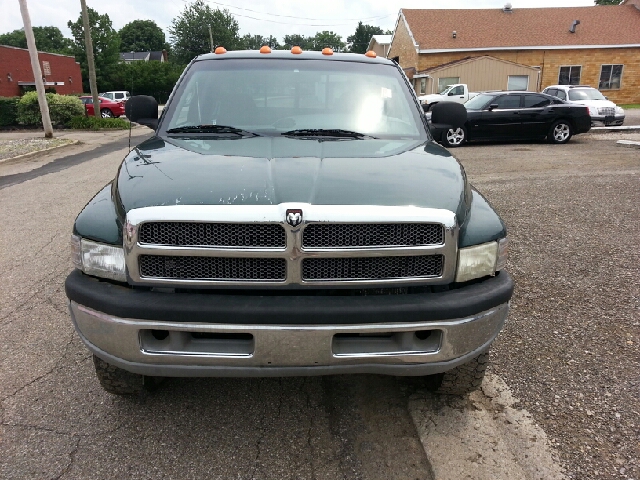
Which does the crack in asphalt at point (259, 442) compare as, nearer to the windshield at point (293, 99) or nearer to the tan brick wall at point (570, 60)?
the windshield at point (293, 99)

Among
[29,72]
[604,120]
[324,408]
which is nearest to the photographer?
[324,408]

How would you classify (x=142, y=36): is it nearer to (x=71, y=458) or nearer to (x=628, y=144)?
(x=628, y=144)

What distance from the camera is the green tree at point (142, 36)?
9125 cm

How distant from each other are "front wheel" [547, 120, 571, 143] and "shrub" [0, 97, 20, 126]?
22.8 meters

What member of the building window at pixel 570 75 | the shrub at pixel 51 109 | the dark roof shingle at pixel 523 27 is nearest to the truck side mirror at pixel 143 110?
the shrub at pixel 51 109

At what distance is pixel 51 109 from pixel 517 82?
25.9m

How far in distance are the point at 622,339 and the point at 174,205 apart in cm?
307

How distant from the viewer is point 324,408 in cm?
277

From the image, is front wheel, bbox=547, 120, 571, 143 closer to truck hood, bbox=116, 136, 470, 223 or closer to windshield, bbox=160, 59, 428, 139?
windshield, bbox=160, 59, 428, 139

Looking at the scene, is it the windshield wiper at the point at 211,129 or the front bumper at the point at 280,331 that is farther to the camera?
the windshield wiper at the point at 211,129

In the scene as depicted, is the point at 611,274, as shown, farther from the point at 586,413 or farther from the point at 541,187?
the point at 541,187

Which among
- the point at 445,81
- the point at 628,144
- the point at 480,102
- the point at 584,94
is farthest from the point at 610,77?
the point at 480,102

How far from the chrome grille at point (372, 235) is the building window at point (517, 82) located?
32.4 meters

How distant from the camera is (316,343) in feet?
6.87
